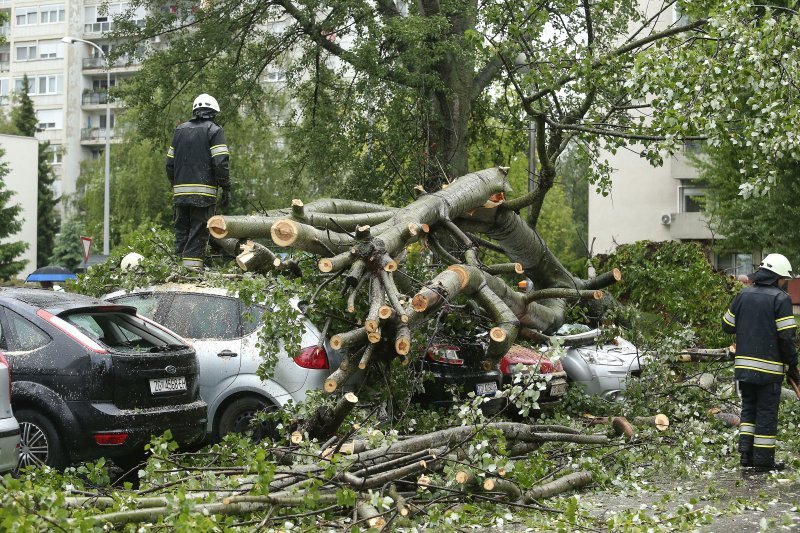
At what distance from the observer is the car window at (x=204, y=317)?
980 centimetres

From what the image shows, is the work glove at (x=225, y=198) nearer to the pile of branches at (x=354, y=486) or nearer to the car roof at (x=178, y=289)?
the car roof at (x=178, y=289)

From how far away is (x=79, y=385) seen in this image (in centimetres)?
794

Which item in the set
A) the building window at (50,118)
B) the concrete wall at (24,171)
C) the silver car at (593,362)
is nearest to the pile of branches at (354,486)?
the silver car at (593,362)

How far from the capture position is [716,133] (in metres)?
11.7

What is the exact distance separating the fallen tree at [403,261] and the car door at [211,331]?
64 centimetres

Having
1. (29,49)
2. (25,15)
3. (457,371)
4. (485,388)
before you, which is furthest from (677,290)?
(25,15)

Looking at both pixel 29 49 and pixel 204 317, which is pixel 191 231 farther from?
pixel 29 49

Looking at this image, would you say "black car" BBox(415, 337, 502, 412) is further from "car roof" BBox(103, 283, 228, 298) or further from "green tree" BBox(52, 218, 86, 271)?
"green tree" BBox(52, 218, 86, 271)

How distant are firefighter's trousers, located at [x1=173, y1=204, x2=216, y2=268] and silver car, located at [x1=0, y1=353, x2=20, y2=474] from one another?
4917 mm

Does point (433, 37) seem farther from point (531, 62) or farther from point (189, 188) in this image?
point (189, 188)

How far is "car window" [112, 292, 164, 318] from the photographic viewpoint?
10164 mm

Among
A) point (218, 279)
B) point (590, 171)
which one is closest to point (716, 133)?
point (590, 171)

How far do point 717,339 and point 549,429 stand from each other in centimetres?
886

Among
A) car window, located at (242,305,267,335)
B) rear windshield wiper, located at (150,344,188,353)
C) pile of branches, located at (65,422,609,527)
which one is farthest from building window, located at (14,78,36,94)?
pile of branches, located at (65,422,609,527)
